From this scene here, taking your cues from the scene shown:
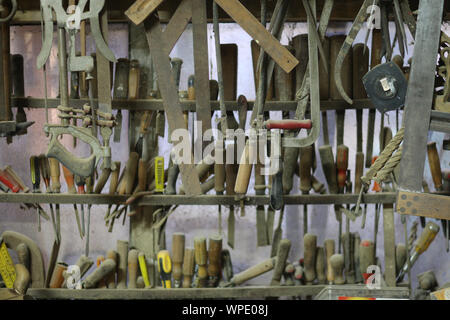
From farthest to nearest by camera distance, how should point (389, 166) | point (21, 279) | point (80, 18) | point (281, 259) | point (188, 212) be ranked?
point (188, 212) → point (281, 259) → point (21, 279) → point (80, 18) → point (389, 166)

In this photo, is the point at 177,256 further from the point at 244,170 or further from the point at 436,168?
the point at 436,168

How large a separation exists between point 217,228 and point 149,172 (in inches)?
30.5

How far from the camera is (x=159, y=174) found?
344 centimetres

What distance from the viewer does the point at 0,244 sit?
3.43m

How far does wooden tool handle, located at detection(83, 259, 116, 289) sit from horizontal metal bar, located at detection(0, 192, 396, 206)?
40 centimetres

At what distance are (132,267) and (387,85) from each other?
200 centimetres

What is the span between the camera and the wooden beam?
2689mm

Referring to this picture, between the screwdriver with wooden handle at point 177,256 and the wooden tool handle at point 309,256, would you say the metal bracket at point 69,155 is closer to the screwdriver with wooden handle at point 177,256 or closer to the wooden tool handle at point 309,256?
the screwdriver with wooden handle at point 177,256

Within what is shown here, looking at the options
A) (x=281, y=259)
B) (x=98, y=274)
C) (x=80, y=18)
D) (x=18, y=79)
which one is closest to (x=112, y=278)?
(x=98, y=274)

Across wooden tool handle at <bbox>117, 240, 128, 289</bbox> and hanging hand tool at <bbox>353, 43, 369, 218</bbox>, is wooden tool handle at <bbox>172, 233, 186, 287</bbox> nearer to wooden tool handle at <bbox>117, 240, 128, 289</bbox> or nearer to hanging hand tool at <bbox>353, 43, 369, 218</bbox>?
wooden tool handle at <bbox>117, 240, 128, 289</bbox>

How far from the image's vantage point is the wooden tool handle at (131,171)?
136 inches

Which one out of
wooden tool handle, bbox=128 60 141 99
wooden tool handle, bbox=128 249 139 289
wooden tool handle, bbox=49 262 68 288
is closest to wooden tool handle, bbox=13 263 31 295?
wooden tool handle, bbox=49 262 68 288

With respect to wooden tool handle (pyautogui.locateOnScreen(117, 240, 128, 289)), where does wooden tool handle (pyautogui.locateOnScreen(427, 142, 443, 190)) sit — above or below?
above

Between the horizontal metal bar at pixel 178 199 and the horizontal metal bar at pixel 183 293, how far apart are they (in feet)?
1.85
